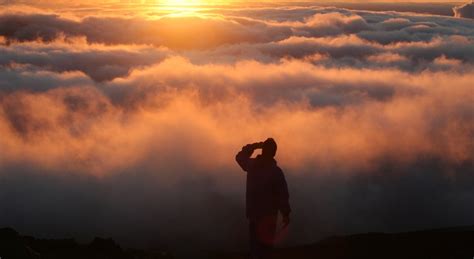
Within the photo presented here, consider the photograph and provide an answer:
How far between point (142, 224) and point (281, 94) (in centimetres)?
4632

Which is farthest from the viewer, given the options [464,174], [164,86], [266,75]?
[266,75]

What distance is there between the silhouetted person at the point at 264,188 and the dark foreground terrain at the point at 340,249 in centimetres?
415

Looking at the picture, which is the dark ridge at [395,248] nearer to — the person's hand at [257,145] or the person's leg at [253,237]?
the person's leg at [253,237]

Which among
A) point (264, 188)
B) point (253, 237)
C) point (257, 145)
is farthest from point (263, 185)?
point (253, 237)

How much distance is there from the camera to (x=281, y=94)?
89.4 meters

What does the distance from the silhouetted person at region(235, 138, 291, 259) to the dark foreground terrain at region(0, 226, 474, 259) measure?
4151mm

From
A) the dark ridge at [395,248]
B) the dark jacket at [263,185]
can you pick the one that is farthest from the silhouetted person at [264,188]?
the dark ridge at [395,248]

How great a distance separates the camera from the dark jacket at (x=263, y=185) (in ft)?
24.7

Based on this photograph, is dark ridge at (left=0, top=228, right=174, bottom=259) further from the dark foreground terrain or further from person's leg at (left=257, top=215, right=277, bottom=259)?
person's leg at (left=257, top=215, right=277, bottom=259)

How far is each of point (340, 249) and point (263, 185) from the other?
265 inches

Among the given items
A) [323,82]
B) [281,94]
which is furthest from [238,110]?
[323,82]

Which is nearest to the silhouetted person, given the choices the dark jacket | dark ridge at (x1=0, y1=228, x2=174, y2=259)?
the dark jacket

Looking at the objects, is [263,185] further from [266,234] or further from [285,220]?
[266,234]

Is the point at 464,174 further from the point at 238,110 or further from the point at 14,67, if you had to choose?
the point at 14,67
